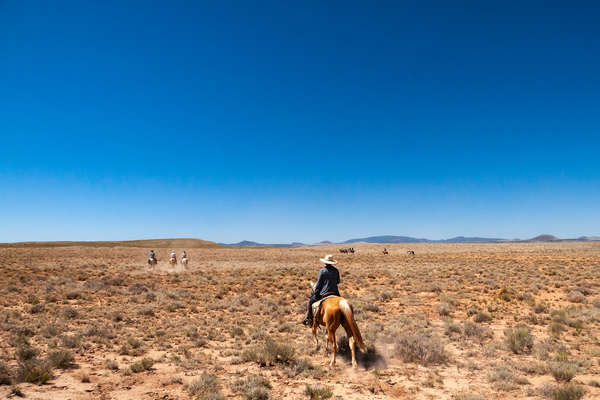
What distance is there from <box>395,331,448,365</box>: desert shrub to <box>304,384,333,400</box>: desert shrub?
2.80 metres

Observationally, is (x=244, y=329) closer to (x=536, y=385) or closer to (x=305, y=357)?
(x=305, y=357)

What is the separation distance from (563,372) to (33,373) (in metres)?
11.2

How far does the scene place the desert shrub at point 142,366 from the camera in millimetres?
7602

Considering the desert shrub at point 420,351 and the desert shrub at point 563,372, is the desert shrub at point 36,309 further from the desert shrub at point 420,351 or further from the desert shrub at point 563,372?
the desert shrub at point 563,372

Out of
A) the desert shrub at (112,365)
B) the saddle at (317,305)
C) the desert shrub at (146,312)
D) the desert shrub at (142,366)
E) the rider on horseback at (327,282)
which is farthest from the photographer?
the desert shrub at (146,312)

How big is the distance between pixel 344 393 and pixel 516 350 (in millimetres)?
5465

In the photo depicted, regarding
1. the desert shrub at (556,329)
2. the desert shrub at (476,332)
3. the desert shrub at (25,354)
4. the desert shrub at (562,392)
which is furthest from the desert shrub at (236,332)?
the desert shrub at (556,329)

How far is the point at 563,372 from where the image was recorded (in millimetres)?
6812

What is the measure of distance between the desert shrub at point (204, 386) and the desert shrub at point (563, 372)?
7178 mm

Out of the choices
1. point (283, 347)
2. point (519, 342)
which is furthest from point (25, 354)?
point (519, 342)

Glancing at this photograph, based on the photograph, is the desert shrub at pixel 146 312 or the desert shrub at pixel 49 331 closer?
the desert shrub at pixel 49 331

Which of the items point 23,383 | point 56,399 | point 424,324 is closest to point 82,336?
point 23,383

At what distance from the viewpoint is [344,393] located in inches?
255

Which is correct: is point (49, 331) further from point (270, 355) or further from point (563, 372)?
point (563, 372)
